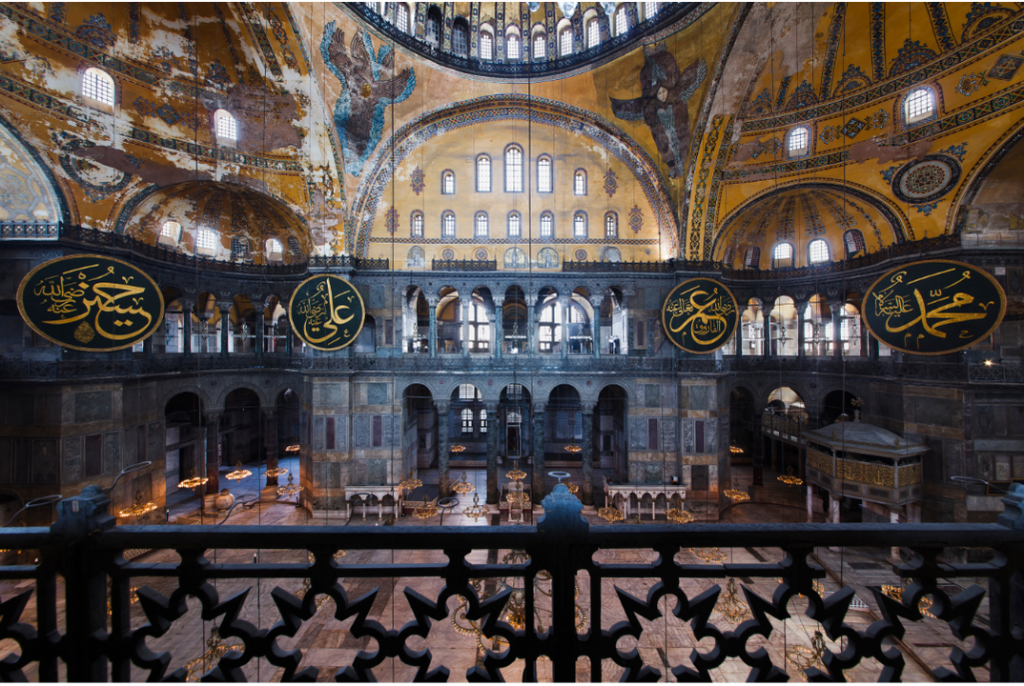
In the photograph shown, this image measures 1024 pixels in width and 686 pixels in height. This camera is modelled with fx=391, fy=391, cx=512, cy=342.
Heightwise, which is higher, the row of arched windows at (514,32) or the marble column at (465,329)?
the row of arched windows at (514,32)

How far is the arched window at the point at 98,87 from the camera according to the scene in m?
8.78

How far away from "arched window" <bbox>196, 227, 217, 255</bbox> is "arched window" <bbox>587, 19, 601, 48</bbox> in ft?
42.9

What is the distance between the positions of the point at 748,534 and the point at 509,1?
48.8 feet

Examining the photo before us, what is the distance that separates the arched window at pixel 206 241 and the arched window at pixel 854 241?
1990cm

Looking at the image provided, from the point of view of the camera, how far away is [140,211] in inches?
412

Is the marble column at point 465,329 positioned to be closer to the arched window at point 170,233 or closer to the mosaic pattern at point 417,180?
the mosaic pattern at point 417,180

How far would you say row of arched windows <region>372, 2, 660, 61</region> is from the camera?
422 inches

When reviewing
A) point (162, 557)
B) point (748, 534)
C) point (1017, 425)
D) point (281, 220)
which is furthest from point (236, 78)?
point (1017, 425)

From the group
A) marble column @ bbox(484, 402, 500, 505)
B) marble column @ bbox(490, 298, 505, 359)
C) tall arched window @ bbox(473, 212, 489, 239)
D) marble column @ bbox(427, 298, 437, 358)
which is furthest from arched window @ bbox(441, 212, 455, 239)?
marble column @ bbox(484, 402, 500, 505)

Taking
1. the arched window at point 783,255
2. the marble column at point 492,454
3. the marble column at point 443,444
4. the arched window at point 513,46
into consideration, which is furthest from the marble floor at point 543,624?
the arched window at point 513,46

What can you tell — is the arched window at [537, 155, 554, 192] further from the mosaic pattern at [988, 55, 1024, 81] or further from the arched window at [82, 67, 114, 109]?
the arched window at [82, 67, 114, 109]

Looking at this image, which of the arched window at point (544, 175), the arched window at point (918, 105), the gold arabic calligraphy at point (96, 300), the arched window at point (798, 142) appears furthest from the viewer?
the arched window at point (544, 175)

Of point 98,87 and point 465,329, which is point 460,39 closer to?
point 465,329

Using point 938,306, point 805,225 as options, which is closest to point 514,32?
point 805,225
